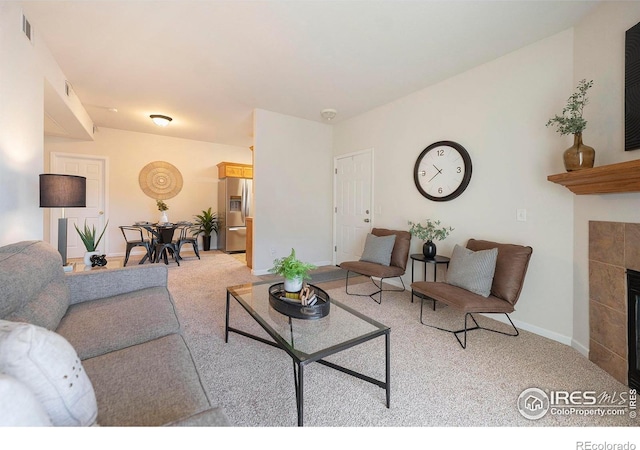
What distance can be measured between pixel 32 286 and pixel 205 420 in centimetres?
130

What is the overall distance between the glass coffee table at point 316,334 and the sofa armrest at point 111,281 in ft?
2.46

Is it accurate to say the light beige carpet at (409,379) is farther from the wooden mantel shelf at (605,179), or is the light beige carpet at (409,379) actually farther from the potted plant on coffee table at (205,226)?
the potted plant on coffee table at (205,226)

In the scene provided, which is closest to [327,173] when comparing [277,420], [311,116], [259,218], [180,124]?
[311,116]

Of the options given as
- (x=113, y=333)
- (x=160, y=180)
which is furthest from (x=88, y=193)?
(x=113, y=333)

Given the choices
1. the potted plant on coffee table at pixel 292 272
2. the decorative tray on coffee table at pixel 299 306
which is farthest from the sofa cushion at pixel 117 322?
the potted plant on coffee table at pixel 292 272

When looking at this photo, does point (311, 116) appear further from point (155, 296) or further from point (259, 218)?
point (155, 296)

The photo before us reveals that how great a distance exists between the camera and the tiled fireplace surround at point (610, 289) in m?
1.67

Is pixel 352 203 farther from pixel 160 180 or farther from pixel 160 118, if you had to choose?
pixel 160 180

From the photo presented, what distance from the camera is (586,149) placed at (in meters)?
1.86

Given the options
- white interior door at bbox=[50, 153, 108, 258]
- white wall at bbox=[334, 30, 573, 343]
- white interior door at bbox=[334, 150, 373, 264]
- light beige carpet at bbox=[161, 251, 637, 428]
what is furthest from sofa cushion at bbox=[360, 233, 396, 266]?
white interior door at bbox=[50, 153, 108, 258]

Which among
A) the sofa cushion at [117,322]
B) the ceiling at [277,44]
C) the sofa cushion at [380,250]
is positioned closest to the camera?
the sofa cushion at [117,322]

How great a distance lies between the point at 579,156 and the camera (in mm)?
1872

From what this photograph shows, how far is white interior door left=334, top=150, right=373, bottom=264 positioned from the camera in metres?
4.13

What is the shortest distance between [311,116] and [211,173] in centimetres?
322
